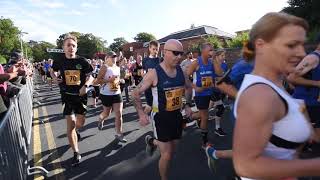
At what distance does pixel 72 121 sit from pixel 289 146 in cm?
475

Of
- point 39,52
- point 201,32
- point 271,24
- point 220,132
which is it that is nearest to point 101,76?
point 220,132

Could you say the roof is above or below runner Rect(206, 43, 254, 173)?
above

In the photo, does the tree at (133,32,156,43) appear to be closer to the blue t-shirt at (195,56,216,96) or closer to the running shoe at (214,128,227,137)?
the running shoe at (214,128,227,137)

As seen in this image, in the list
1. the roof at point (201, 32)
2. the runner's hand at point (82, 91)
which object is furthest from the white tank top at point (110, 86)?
the roof at point (201, 32)

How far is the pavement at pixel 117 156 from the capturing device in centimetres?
539

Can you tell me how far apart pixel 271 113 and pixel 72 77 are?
5.13m

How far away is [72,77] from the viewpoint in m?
6.25

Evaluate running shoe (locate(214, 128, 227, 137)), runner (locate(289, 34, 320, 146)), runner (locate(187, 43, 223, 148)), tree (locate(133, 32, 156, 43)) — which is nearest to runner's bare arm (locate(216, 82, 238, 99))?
runner (locate(289, 34, 320, 146))

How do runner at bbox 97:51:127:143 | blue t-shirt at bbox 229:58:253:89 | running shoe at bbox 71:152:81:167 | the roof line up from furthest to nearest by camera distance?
the roof < runner at bbox 97:51:127:143 < running shoe at bbox 71:152:81:167 < blue t-shirt at bbox 229:58:253:89

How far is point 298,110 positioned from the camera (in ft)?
5.44

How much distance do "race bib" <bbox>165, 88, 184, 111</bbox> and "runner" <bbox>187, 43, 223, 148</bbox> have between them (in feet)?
5.22

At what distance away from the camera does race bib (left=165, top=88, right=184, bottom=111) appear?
4.59m

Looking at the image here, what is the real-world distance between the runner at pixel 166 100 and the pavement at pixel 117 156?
804 mm

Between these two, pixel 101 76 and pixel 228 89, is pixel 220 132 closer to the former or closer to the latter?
pixel 101 76
